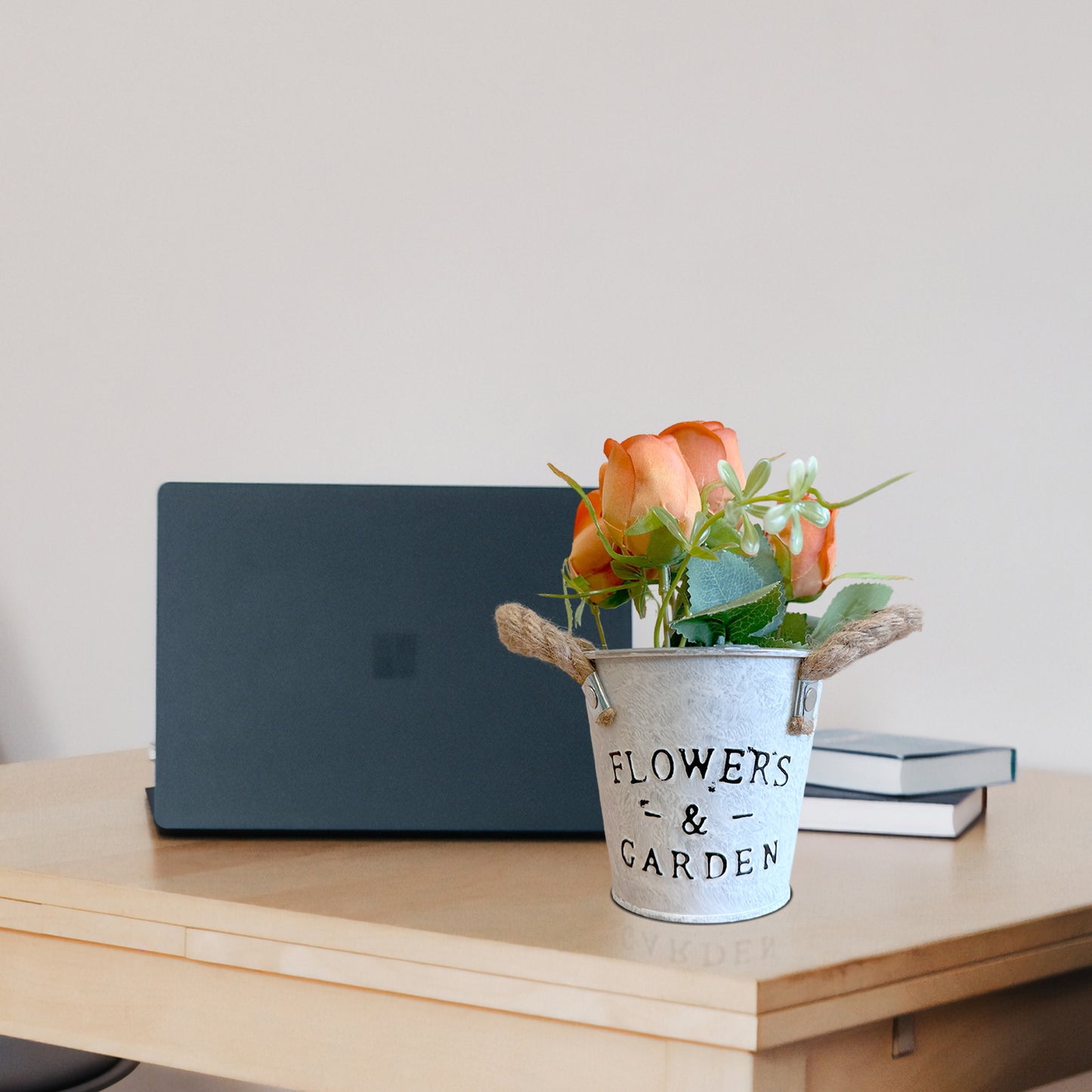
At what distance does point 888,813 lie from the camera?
2.72 feet

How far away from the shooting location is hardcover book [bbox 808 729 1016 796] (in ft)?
2.73

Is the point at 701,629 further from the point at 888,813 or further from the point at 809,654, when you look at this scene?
the point at 888,813

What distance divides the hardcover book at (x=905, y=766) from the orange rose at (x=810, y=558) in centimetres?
26

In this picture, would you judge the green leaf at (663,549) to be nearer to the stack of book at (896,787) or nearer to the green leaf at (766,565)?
the green leaf at (766,565)

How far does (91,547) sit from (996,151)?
4.50 feet

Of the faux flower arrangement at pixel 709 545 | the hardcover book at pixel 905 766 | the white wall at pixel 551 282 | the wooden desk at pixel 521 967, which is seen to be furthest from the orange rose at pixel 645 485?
the white wall at pixel 551 282

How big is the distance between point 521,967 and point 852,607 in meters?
0.23

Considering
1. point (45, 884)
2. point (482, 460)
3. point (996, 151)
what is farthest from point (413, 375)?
point (45, 884)

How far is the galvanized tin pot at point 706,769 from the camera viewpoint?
1.82 feet

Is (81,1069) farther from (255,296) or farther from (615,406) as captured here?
(255,296)

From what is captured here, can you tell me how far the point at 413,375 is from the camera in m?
1.60

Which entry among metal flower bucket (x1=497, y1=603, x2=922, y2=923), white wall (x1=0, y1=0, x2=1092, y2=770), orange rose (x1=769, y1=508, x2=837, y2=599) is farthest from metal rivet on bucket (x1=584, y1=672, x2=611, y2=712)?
white wall (x1=0, y1=0, x2=1092, y2=770)

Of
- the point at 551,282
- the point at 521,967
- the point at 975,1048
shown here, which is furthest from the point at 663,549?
the point at 551,282

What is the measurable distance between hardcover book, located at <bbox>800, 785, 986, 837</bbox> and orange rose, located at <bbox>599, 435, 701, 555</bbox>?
1.14ft
